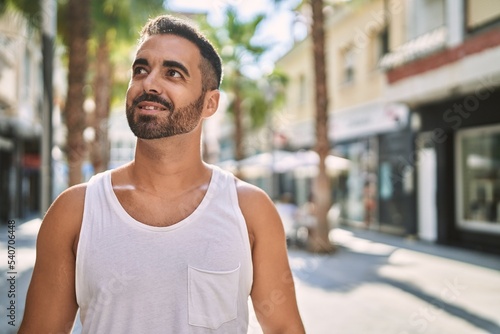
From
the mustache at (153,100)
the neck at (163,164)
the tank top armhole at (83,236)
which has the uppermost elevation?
the mustache at (153,100)

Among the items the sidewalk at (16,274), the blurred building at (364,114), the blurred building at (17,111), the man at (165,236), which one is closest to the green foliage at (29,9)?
the blurred building at (17,111)

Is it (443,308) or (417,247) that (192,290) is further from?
(417,247)

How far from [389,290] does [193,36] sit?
7.47m

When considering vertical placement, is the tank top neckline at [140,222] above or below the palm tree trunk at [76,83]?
below

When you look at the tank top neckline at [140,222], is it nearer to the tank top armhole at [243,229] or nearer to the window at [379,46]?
the tank top armhole at [243,229]

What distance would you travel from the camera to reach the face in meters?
1.63

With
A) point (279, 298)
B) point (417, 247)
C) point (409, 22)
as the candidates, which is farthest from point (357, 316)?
point (409, 22)

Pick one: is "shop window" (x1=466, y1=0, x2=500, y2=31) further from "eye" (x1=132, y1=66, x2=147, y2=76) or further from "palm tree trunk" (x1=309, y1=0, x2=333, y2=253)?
"eye" (x1=132, y1=66, x2=147, y2=76)

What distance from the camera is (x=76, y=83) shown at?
361 inches

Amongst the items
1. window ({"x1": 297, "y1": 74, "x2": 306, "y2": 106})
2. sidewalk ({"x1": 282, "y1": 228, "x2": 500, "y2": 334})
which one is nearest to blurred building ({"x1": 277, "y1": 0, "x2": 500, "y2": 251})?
sidewalk ({"x1": 282, "y1": 228, "x2": 500, "y2": 334})

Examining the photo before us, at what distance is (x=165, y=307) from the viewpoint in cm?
154

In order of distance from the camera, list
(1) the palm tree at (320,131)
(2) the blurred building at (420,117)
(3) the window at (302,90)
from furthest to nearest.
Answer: (3) the window at (302,90) → (2) the blurred building at (420,117) → (1) the palm tree at (320,131)

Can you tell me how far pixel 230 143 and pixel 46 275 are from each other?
1897 inches

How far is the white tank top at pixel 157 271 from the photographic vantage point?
152 centimetres
